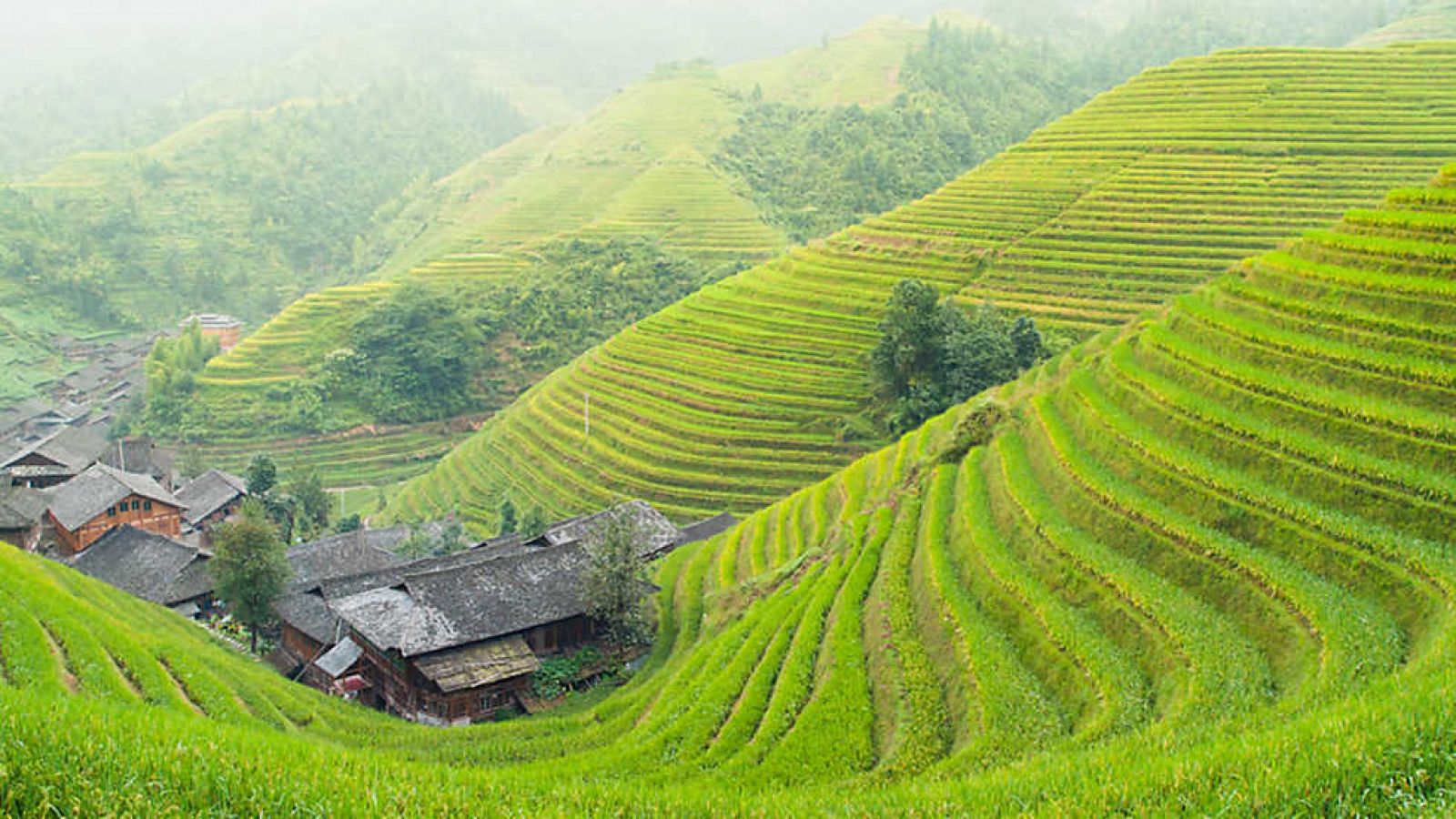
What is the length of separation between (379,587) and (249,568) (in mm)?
3396

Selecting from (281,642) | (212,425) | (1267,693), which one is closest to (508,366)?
(212,425)

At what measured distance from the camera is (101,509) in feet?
115

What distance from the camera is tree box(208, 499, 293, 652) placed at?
84.1 feet

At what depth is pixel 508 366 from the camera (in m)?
59.8

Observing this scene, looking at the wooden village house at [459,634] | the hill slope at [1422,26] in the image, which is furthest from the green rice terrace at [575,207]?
the hill slope at [1422,26]

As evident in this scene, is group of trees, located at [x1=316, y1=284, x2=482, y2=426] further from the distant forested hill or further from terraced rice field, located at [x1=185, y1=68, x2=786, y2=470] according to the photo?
the distant forested hill

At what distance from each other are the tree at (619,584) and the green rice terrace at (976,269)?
38.2ft

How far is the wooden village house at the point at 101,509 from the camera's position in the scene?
34969 mm

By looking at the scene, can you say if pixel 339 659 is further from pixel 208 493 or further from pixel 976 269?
pixel 976 269

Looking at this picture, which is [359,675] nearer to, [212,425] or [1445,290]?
[1445,290]

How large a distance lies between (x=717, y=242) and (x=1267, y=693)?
6364cm

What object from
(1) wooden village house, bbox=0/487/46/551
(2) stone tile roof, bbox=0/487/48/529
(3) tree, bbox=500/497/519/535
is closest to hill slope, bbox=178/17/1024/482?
(2) stone tile roof, bbox=0/487/48/529

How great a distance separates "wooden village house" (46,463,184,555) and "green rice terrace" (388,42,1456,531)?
34.3 feet

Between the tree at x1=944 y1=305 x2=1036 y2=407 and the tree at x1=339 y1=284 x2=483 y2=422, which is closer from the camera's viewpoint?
the tree at x1=944 y1=305 x2=1036 y2=407
